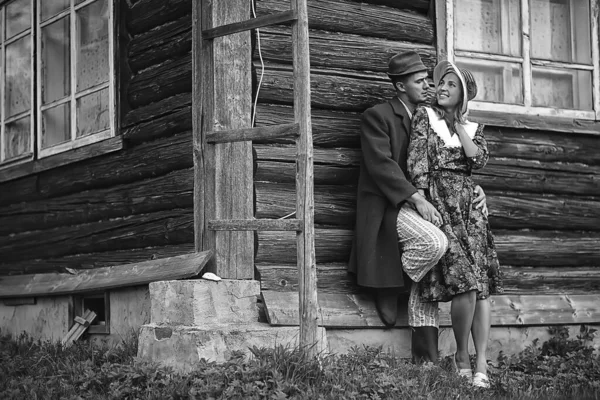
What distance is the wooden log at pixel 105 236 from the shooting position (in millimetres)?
7117

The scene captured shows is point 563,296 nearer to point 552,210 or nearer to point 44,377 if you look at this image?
point 552,210

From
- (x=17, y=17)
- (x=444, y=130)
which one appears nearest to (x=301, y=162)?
(x=444, y=130)

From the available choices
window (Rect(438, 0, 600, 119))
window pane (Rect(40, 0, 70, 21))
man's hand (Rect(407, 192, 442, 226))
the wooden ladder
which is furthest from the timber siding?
window pane (Rect(40, 0, 70, 21))

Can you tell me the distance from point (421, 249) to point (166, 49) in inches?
87.6

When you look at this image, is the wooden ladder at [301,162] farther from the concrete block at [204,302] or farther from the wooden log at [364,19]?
the wooden log at [364,19]

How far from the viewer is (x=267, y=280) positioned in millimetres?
6621

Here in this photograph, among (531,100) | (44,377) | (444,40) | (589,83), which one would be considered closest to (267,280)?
(44,377)

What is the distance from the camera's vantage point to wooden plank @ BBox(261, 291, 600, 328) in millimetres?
6535

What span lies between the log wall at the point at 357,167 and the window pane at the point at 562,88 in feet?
0.92

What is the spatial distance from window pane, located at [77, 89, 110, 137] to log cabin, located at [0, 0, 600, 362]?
0.02 metres

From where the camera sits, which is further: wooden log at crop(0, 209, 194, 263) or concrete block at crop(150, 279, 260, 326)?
wooden log at crop(0, 209, 194, 263)

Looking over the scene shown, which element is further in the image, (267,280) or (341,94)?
(341,94)

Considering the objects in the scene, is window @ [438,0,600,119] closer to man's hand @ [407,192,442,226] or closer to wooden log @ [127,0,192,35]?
man's hand @ [407,192,442,226]

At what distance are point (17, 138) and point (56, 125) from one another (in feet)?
2.58
